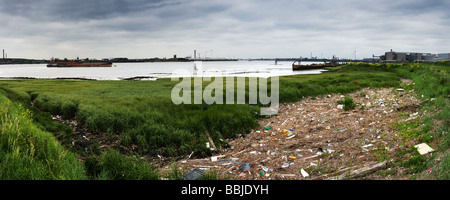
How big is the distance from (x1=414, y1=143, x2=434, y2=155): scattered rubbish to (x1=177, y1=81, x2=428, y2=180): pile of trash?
0.41 metres

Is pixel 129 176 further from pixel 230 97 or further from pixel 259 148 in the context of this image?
pixel 230 97

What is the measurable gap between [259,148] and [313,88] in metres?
11.3

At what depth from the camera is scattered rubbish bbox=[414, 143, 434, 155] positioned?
20.3 ft

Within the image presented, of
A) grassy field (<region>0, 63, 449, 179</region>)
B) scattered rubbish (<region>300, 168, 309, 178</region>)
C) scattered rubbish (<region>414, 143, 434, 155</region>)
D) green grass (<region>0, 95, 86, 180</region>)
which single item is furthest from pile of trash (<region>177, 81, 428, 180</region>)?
green grass (<region>0, 95, 86, 180</region>)

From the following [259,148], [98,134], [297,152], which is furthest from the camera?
[98,134]

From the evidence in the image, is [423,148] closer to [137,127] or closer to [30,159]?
[30,159]

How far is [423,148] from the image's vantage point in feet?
21.0

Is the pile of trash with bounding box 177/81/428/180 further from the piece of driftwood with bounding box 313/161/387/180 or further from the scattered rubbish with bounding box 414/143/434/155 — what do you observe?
the scattered rubbish with bounding box 414/143/434/155

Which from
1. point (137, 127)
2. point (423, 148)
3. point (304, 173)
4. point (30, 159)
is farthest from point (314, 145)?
point (30, 159)

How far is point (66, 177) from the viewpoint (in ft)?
15.3

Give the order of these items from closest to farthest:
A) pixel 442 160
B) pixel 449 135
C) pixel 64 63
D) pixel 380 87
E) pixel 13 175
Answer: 1. pixel 13 175
2. pixel 442 160
3. pixel 449 135
4. pixel 380 87
5. pixel 64 63
